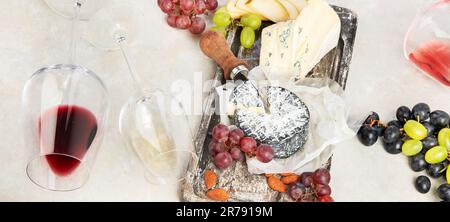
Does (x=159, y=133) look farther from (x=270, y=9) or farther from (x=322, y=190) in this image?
(x=270, y=9)

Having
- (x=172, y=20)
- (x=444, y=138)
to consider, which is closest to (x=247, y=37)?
(x=172, y=20)

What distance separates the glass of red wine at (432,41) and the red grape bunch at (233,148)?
379mm

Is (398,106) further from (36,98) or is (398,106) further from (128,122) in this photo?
(36,98)

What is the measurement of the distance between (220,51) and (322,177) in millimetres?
289

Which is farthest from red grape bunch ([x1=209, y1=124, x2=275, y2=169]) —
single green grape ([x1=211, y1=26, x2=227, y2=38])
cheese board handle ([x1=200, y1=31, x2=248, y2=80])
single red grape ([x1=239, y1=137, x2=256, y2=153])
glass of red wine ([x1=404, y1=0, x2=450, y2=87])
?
glass of red wine ([x1=404, y1=0, x2=450, y2=87])

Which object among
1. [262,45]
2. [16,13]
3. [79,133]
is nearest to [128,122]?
[79,133]

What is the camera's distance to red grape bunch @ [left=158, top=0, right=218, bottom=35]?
1.20 meters

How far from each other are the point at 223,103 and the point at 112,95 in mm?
213

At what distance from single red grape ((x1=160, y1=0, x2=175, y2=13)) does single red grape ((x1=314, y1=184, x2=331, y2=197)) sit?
0.45m

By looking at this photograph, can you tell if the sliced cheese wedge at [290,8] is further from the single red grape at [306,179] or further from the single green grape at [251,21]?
the single red grape at [306,179]

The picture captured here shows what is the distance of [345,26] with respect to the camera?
1199mm

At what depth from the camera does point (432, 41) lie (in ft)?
3.90

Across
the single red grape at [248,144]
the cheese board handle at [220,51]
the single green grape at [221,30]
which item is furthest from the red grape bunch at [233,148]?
the single green grape at [221,30]

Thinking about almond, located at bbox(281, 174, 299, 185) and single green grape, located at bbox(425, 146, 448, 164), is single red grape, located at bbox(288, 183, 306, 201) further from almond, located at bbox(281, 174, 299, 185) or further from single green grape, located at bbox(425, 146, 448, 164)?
single green grape, located at bbox(425, 146, 448, 164)
